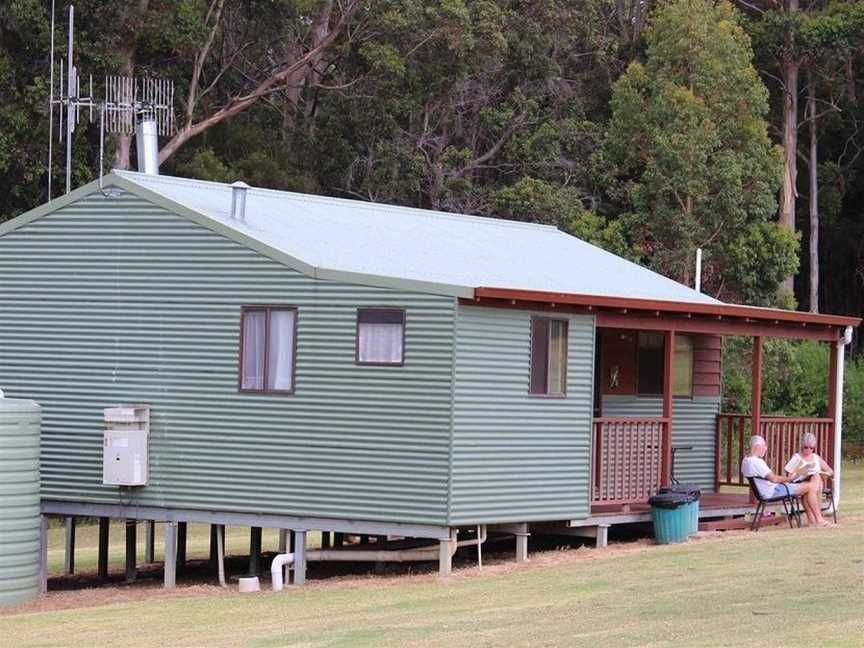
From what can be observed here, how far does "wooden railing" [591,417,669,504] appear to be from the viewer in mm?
20922

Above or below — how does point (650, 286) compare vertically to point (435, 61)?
below

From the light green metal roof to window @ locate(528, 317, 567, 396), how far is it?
1.46 ft

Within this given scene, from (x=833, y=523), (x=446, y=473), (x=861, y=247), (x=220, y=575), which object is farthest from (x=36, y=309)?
(x=861, y=247)

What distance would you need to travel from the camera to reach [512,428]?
19328mm

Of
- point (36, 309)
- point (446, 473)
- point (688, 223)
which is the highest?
point (688, 223)

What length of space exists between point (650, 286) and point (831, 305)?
3183 centimetres

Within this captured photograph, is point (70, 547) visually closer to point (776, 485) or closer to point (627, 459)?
point (627, 459)

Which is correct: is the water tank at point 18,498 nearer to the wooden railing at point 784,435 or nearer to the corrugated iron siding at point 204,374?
the corrugated iron siding at point 204,374

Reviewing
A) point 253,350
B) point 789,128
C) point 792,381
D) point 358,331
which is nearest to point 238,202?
point 253,350

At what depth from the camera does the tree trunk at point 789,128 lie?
152 feet

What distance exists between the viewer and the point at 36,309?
2117cm

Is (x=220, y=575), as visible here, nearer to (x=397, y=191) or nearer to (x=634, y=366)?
(x=634, y=366)

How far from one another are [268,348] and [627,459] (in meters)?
4.73

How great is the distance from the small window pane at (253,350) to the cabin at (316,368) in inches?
1.1
